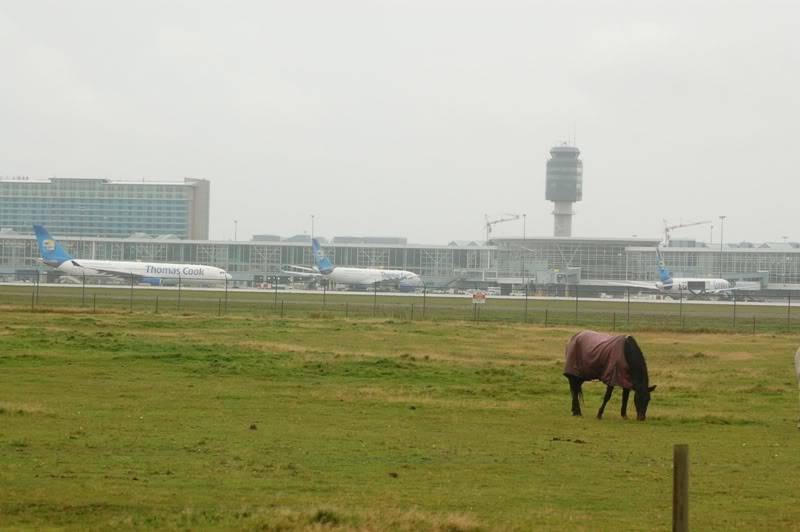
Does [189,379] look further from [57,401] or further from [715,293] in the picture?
[715,293]

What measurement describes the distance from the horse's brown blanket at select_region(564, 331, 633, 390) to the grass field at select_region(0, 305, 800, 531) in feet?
2.71

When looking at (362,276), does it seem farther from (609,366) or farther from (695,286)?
(609,366)

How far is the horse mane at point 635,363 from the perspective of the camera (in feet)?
74.6

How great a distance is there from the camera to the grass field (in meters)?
12.9

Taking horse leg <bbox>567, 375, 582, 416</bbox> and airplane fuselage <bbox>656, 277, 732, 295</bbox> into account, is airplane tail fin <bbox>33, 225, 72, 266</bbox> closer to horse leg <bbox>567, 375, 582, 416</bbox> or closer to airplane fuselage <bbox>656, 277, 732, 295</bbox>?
airplane fuselage <bbox>656, 277, 732, 295</bbox>

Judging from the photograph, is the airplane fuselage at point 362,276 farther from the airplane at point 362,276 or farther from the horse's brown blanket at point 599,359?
the horse's brown blanket at point 599,359

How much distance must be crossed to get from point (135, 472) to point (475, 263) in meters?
180

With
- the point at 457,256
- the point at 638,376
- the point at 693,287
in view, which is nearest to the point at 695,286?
the point at 693,287

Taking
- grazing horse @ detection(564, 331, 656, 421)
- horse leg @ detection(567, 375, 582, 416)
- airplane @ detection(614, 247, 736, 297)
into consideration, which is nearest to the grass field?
horse leg @ detection(567, 375, 582, 416)

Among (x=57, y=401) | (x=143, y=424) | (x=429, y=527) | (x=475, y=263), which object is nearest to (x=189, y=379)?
(x=57, y=401)

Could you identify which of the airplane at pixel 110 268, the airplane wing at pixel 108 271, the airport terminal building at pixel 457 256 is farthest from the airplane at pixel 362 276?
the airport terminal building at pixel 457 256

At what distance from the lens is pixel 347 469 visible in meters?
15.9

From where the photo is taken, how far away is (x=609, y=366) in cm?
2295

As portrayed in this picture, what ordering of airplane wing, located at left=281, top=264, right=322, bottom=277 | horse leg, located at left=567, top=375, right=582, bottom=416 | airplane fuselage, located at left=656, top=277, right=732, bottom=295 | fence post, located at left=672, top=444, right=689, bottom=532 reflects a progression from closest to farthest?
fence post, located at left=672, top=444, right=689, bottom=532 → horse leg, located at left=567, top=375, right=582, bottom=416 → airplane fuselage, located at left=656, top=277, right=732, bottom=295 → airplane wing, located at left=281, top=264, right=322, bottom=277
